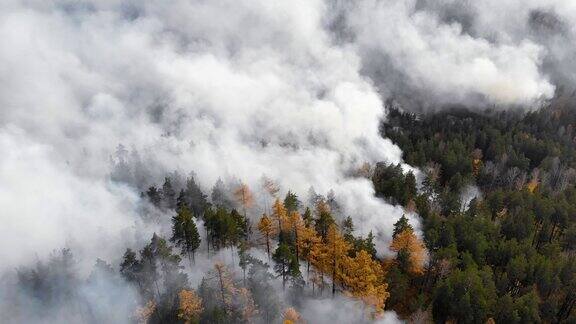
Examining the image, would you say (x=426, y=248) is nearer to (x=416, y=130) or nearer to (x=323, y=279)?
(x=323, y=279)

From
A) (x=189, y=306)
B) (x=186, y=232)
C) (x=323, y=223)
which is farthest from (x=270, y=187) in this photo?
(x=189, y=306)

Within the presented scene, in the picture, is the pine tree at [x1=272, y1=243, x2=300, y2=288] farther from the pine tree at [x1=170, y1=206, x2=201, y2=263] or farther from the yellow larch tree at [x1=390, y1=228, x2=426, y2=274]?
the yellow larch tree at [x1=390, y1=228, x2=426, y2=274]

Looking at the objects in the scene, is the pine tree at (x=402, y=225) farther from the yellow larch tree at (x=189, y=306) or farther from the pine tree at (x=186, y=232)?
the yellow larch tree at (x=189, y=306)

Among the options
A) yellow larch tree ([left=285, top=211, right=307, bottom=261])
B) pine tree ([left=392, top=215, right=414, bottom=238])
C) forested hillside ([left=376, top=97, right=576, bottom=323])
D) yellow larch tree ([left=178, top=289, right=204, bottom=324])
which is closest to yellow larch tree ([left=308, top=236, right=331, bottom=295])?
yellow larch tree ([left=285, top=211, right=307, bottom=261])

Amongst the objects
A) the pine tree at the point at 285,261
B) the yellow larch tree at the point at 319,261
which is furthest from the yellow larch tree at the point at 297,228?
the pine tree at the point at 285,261

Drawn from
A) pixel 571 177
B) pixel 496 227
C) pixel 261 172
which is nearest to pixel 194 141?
pixel 261 172

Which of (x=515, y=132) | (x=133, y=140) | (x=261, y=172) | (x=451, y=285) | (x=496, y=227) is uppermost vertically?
(x=515, y=132)
